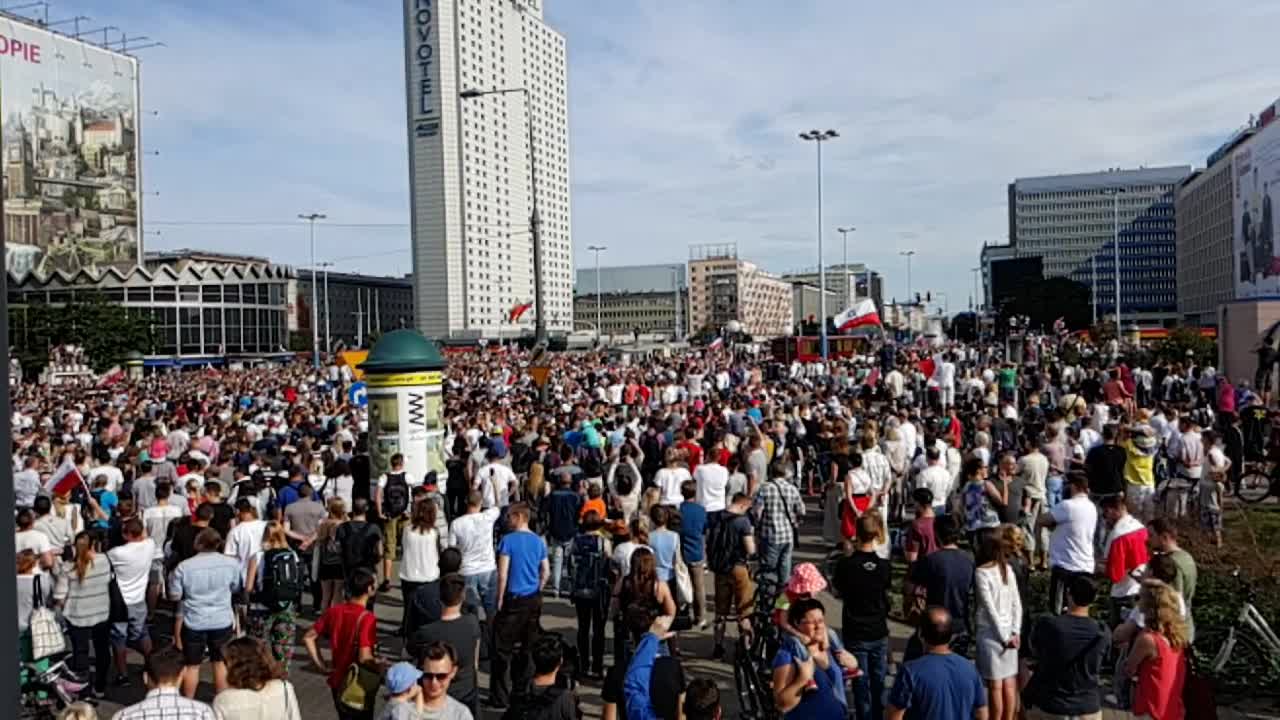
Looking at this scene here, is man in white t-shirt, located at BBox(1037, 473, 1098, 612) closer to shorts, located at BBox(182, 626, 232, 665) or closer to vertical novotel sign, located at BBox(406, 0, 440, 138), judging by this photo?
shorts, located at BBox(182, 626, 232, 665)

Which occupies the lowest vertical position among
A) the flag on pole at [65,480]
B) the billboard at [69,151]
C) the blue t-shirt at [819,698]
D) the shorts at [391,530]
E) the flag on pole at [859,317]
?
the shorts at [391,530]

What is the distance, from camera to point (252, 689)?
5367 mm

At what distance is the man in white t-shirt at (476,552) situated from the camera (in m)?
9.11

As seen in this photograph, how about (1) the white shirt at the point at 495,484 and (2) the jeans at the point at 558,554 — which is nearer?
(2) the jeans at the point at 558,554

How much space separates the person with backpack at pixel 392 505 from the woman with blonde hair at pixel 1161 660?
311 inches

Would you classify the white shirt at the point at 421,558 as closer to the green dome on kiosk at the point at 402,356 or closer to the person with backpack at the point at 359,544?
the person with backpack at the point at 359,544

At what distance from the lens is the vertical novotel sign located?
146 m

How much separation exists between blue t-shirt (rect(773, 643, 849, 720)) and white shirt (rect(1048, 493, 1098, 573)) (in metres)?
3.74

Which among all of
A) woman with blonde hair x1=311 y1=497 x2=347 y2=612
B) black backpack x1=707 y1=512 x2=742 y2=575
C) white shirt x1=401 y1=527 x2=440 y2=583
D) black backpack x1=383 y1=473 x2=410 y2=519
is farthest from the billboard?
black backpack x1=707 y1=512 x2=742 y2=575

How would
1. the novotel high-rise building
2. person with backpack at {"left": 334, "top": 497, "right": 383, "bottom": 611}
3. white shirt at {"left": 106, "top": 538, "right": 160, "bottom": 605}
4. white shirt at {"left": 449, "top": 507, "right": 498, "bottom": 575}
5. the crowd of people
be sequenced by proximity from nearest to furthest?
1. the crowd of people
2. white shirt at {"left": 106, "top": 538, "right": 160, "bottom": 605}
3. white shirt at {"left": 449, "top": 507, "right": 498, "bottom": 575}
4. person with backpack at {"left": 334, "top": 497, "right": 383, "bottom": 611}
5. the novotel high-rise building

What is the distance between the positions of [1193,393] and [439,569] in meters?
21.0

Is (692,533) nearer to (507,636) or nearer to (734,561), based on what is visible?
(734,561)

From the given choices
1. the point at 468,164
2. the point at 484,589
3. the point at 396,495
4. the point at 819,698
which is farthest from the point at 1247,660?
the point at 468,164

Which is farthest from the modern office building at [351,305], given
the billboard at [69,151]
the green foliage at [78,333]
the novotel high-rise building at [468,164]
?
the green foliage at [78,333]
